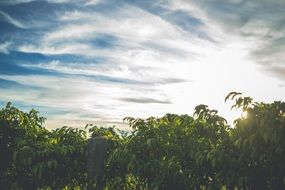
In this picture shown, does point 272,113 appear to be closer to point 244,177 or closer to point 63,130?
point 244,177

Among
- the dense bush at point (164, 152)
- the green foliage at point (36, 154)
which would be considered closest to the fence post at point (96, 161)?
the dense bush at point (164, 152)

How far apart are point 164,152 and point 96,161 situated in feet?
5.07

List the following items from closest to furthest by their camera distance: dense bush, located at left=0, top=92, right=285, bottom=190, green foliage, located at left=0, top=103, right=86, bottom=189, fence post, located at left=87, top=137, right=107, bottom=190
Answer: dense bush, located at left=0, top=92, right=285, bottom=190 → fence post, located at left=87, top=137, right=107, bottom=190 → green foliage, located at left=0, top=103, right=86, bottom=189

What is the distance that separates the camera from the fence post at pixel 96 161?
8.10 metres

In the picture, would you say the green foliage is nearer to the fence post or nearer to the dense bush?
the dense bush

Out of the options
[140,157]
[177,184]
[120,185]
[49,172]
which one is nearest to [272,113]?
[177,184]

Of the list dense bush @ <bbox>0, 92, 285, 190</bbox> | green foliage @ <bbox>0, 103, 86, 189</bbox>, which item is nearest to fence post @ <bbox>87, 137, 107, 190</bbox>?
dense bush @ <bbox>0, 92, 285, 190</bbox>

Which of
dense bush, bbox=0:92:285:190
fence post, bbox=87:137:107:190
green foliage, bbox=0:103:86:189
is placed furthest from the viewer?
green foliage, bbox=0:103:86:189

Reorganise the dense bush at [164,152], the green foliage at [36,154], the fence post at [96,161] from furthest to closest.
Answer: the green foliage at [36,154] < the fence post at [96,161] < the dense bush at [164,152]

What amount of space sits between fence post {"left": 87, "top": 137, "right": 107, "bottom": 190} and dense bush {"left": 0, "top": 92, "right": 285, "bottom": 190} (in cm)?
15

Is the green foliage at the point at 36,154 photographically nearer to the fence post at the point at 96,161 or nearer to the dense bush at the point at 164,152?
the dense bush at the point at 164,152

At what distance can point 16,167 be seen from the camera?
941cm

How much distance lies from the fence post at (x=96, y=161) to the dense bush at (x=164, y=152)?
0.49 feet

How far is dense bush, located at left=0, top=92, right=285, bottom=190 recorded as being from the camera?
19.1 ft
